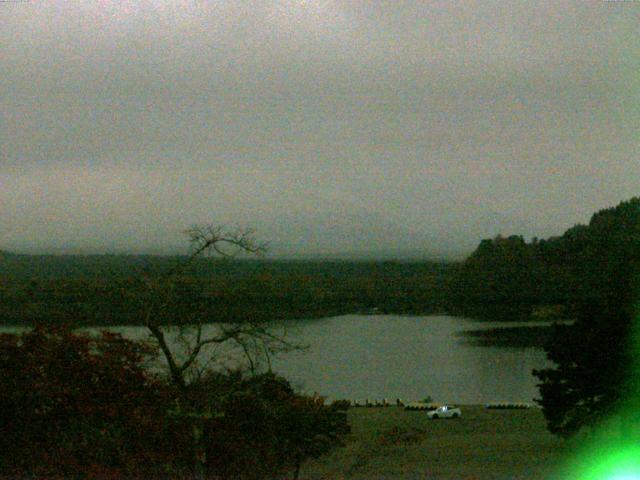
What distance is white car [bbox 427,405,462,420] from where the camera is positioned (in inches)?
753

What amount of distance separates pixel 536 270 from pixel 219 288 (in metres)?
22.4

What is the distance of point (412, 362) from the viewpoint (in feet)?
92.1

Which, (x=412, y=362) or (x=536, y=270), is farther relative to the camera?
(x=536, y=270)

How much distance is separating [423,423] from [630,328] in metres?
6.11

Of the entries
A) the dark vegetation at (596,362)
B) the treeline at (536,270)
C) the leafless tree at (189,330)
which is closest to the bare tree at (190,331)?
the leafless tree at (189,330)

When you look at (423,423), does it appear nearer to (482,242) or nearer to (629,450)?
(629,450)

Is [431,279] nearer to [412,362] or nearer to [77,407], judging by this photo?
[412,362]

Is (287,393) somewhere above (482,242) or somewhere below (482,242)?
below

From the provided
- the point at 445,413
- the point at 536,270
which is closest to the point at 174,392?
the point at 445,413

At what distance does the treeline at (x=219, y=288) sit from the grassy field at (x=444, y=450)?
6.53ft

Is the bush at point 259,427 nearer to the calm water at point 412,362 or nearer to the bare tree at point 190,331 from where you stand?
the bare tree at point 190,331

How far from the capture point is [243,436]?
7.92 metres

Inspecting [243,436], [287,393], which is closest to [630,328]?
[287,393]

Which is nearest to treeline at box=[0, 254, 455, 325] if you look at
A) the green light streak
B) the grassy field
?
the grassy field
